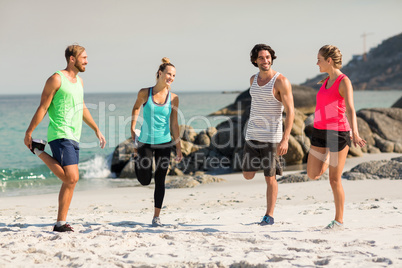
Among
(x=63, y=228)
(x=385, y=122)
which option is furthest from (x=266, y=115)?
(x=385, y=122)

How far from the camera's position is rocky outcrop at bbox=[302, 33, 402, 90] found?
11725cm

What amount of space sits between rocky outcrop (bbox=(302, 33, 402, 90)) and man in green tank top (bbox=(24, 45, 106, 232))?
10981 cm

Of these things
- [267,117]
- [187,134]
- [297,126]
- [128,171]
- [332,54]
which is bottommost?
[128,171]

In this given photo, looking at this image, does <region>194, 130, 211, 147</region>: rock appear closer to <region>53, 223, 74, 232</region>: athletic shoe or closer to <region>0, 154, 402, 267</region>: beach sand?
<region>0, 154, 402, 267</region>: beach sand

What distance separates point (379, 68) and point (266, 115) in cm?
12923

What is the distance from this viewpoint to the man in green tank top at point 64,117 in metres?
4.76

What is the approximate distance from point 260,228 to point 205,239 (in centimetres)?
76

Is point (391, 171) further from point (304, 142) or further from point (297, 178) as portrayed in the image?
point (304, 142)

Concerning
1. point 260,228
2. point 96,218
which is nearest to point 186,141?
point 96,218

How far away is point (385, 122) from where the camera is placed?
15164 mm

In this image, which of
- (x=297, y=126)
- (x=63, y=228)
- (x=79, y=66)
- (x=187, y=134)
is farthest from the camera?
(x=187, y=134)

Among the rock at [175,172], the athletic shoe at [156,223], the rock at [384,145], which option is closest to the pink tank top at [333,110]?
the athletic shoe at [156,223]

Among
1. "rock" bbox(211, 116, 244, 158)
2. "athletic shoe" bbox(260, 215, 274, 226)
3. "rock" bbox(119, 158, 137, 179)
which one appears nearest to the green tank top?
"athletic shoe" bbox(260, 215, 274, 226)

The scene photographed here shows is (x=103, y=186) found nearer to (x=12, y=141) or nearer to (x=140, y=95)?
(x=140, y=95)
